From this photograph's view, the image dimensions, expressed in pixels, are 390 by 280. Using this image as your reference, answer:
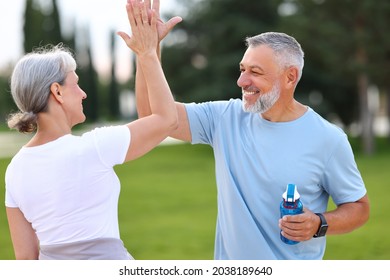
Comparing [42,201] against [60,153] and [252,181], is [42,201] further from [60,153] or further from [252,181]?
[252,181]

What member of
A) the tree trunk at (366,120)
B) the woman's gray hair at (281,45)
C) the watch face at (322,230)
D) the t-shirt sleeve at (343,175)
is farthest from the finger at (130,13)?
the tree trunk at (366,120)

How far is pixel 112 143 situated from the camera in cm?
206

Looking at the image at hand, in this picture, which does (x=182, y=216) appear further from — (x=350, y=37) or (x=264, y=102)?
(x=350, y=37)

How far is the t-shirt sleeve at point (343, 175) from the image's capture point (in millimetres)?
2588

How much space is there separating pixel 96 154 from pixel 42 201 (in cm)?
27

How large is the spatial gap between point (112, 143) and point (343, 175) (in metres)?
1.08

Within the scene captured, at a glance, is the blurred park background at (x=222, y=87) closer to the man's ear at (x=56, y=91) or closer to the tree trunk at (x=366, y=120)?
the tree trunk at (x=366, y=120)

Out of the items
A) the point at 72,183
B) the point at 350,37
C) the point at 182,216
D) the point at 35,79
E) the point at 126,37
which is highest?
the point at 126,37

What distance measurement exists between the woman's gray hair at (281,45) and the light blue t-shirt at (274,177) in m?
0.26

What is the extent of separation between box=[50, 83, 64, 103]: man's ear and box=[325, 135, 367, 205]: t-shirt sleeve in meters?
1.18

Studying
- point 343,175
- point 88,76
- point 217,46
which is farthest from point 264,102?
point 88,76

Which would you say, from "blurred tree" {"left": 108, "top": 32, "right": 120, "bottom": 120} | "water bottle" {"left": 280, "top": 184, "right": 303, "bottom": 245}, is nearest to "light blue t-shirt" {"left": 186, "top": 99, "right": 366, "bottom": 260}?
"water bottle" {"left": 280, "top": 184, "right": 303, "bottom": 245}

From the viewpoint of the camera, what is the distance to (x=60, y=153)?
209 cm

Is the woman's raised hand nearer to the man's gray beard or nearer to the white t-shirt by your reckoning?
the white t-shirt
